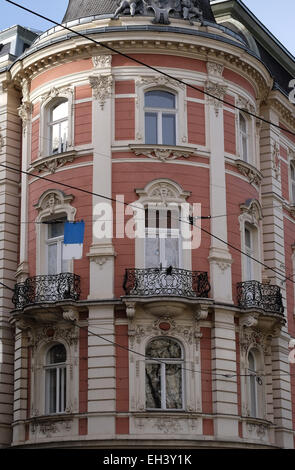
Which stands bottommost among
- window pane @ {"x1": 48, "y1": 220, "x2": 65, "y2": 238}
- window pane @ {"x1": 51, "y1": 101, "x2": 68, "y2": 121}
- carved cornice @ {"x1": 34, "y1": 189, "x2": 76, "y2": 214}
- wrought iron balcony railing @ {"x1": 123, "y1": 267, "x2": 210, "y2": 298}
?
wrought iron balcony railing @ {"x1": 123, "y1": 267, "x2": 210, "y2": 298}

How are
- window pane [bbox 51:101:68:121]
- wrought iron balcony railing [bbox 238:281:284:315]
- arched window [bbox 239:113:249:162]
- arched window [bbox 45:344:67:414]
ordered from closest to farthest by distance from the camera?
arched window [bbox 45:344:67:414], wrought iron balcony railing [bbox 238:281:284:315], window pane [bbox 51:101:68:121], arched window [bbox 239:113:249:162]

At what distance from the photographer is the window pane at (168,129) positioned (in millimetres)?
34219

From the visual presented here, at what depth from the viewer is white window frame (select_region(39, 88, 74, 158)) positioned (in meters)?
34.5

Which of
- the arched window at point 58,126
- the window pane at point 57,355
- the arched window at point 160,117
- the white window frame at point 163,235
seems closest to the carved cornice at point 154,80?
the arched window at point 160,117

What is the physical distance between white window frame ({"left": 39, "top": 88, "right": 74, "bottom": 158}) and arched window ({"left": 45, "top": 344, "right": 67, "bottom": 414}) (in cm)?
656

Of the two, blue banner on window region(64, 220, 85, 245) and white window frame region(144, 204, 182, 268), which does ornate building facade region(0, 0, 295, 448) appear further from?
blue banner on window region(64, 220, 85, 245)

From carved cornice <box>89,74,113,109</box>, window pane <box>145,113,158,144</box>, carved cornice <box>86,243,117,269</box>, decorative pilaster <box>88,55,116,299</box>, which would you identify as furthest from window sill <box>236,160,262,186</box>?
carved cornice <box>86,243,117,269</box>

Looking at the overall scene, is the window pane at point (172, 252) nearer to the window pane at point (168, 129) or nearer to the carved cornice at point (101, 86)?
the window pane at point (168, 129)

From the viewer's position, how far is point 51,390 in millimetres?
32812

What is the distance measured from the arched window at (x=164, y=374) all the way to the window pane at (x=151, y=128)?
660 cm

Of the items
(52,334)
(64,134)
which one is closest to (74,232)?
(52,334)

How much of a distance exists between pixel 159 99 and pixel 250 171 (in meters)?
3.99

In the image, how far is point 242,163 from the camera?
1377 inches
